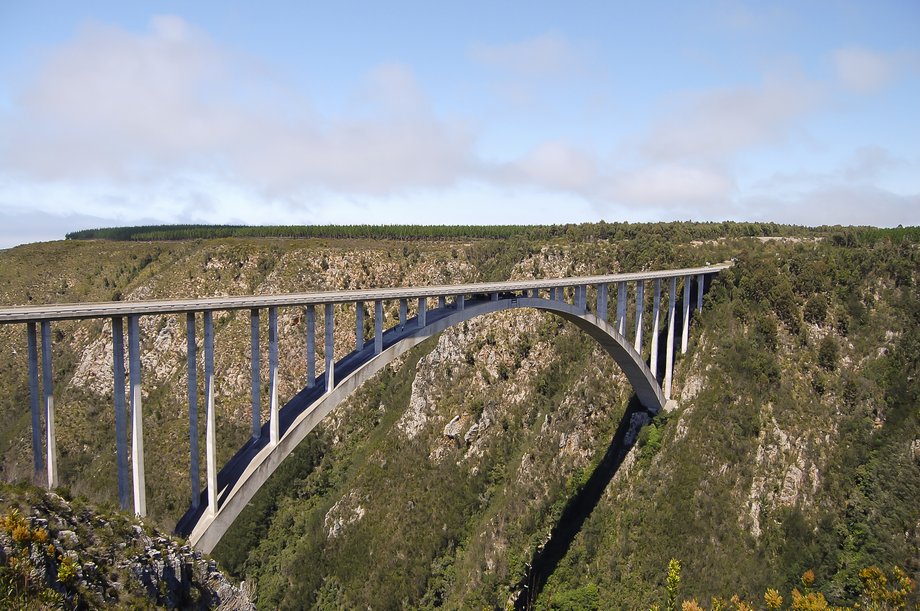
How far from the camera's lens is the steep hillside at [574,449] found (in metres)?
35.2

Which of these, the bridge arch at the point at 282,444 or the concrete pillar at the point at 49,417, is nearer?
the concrete pillar at the point at 49,417

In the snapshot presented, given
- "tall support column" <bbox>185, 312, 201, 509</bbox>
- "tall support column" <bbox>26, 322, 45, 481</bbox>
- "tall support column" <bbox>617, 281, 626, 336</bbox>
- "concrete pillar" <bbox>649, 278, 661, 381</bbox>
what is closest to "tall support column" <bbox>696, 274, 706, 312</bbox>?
"concrete pillar" <bbox>649, 278, 661, 381</bbox>

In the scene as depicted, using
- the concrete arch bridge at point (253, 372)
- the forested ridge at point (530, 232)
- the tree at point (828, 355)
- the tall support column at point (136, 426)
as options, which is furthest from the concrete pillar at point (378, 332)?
the forested ridge at point (530, 232)

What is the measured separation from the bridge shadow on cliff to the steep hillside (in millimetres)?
152

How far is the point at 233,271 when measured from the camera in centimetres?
6775

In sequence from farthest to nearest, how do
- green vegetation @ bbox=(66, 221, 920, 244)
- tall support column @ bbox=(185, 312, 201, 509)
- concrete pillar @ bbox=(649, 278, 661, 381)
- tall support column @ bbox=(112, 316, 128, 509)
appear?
1. green vegetation @ bbox=(66, 221, 920, 244)
2. concrete pillar @ bbox=(649, 278, 661, 381)
3. tall support column @ bbox=(185, 312, 201, 509)
4. tall support column @ bbox=(112, 316, 128, 509)

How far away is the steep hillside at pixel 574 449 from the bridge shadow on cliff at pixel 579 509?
15 cm

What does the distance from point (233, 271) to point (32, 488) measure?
55.7 metres

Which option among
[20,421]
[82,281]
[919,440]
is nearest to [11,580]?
[919,440]

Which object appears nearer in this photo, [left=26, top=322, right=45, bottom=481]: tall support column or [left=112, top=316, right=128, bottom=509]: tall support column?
[left=26, top=322, right=45, bottom=481]: tall support column

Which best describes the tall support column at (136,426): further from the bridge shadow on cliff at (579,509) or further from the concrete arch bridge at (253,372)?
the bridge shadow on cliff at (579,509)

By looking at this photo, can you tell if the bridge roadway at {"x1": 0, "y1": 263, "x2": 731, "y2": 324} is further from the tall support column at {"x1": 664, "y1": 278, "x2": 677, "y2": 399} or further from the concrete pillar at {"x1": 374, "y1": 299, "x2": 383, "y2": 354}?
the tall support column at {"x1": 664, "y1": 278, "x2": 677, "y2": 399}

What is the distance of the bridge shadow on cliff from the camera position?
38.2 m

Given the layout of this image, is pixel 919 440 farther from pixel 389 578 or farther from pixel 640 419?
pixel 389 578
